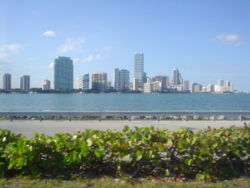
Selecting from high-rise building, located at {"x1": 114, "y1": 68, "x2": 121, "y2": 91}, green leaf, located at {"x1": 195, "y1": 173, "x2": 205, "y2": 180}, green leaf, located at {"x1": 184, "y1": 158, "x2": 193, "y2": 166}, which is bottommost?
green leaf, located at {"x1": 195, "y1": 173, "x2": 205, "y2": 180}

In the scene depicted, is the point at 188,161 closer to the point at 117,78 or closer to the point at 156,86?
the point at 156,86

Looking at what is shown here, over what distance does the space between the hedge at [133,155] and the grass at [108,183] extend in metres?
0.19

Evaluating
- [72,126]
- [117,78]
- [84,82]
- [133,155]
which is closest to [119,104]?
[72,126]

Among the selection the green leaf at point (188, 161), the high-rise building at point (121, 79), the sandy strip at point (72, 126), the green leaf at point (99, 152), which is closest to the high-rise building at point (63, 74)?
the high-rise building at point (121, 79)

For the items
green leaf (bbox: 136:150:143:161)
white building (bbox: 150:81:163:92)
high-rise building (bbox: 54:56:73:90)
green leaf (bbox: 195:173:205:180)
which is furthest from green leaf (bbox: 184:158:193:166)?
white building (bbox: 150:81:163:92)

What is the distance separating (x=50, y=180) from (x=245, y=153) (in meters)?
3.65

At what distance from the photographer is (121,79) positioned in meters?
155

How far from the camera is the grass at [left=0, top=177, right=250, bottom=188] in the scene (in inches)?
167

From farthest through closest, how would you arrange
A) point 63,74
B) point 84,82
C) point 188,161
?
point 84,82, point 63,74, point 188,161

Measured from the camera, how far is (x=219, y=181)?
4492 millimetres

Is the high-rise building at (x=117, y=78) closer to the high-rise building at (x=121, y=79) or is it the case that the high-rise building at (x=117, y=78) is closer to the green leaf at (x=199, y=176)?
the high-rise building at (x=121, y=79)

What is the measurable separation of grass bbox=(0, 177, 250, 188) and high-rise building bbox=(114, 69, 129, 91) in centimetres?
14190

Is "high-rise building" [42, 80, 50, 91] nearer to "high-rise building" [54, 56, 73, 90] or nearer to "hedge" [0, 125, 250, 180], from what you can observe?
"high-rise building" [54, 56, 73, 90]

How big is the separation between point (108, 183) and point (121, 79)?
15090 centimetres
